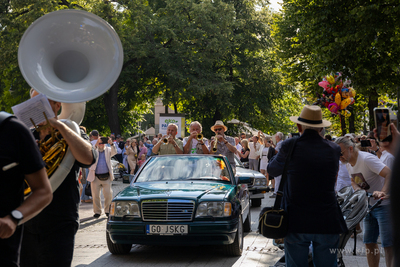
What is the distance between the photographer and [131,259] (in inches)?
278

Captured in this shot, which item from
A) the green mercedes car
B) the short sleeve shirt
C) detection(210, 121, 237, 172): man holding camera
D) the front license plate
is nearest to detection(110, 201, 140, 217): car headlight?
the green mercedes car

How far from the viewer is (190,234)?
665 centimetres

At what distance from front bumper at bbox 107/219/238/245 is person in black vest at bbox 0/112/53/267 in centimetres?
435

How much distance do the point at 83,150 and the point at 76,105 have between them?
0.49 m

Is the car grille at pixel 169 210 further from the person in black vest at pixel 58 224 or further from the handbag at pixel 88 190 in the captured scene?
the handbag at pixel 88 190

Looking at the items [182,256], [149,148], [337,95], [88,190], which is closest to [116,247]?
[182,256]

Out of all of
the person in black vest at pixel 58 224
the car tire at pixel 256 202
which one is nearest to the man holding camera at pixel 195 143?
the car tire at pixel 256 202

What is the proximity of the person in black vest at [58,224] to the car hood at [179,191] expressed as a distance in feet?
11.5

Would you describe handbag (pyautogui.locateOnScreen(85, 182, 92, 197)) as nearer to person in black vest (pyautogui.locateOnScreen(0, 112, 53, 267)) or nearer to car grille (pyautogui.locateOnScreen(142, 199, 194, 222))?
car grille (pyautogui.locateOnScreen(142, 199, 194, 222))

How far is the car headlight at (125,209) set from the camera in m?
6.87

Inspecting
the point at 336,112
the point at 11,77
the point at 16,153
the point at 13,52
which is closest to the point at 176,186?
the point at 16,153

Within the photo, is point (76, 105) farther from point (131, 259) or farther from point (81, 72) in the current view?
point (131, 259)

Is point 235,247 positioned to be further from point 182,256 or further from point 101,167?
point 101,167

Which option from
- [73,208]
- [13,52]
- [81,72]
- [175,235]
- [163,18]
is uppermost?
[163,18]
